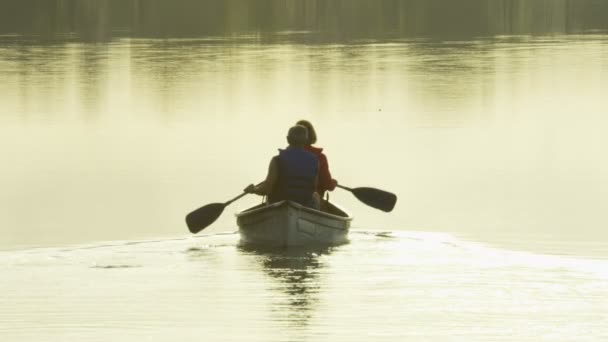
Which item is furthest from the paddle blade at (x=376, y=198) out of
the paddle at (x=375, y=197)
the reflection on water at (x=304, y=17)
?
the reflection on water at (x=304, y=17)

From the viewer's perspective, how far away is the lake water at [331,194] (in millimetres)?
17469

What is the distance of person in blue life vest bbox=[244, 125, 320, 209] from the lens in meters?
21.1

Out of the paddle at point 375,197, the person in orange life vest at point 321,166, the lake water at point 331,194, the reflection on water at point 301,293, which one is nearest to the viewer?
the reflection on water at point 301,293

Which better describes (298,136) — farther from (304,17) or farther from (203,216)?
(304,17)

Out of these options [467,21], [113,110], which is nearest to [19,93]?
[113,110]

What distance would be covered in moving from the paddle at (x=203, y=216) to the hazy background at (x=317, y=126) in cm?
96

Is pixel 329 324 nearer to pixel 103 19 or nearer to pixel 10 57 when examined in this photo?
pixel 10 57

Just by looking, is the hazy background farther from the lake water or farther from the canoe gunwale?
the canoe gunwale

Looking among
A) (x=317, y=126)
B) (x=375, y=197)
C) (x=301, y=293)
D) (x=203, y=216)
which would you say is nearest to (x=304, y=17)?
(x=317, y=126)

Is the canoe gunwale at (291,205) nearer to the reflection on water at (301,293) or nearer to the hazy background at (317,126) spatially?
the reflection on water at (301,293)

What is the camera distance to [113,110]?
137ft

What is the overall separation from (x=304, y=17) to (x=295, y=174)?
75.9 m

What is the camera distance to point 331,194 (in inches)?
1042

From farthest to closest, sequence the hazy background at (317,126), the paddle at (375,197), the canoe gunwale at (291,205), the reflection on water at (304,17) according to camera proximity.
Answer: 1. the reflection on water at (304,17)
2. the hazy background at (317,126)
3. the paddle at (375,197)
4. the canoe gunwale at (291,205)
